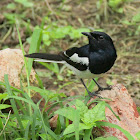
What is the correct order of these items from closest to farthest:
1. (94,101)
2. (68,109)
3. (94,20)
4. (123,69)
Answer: (68,109) → (94,101) → (123,69) → (94,20)

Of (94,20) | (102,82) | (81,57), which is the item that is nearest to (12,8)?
(94,20)

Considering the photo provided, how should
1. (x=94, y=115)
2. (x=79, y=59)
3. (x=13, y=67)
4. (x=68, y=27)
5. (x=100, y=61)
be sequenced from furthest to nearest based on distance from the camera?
1. (x=68, y=27)
2. (x=13, y=67)
3. (x=79, y=59)
4. (x=100, y=61)
5. (x=94, y=115)

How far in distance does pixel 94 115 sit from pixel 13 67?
1534mm

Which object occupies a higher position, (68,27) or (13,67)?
(13,67)

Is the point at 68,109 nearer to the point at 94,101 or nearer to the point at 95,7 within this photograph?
the point at 94,101

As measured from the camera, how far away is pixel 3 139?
119 inches

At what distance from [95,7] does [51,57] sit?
311 cm

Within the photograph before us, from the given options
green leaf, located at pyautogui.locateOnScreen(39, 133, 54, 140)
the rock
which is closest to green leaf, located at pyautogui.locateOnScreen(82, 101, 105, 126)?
green leaf, located at pyautogui.locateOnScreen(39, 133, 54, 140)

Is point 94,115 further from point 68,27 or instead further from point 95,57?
point 68,27

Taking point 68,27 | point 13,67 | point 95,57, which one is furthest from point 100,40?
point 68,27

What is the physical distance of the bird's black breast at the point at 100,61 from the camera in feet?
11.7

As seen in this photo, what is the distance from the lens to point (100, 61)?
140 inches

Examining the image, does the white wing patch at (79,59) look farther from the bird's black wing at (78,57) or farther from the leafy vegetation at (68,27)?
the leafy vegetation at (68,27)

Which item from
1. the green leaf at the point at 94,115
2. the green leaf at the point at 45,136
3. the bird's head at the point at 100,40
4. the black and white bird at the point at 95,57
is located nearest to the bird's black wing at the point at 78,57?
the black and white bird at the point at 95,57
